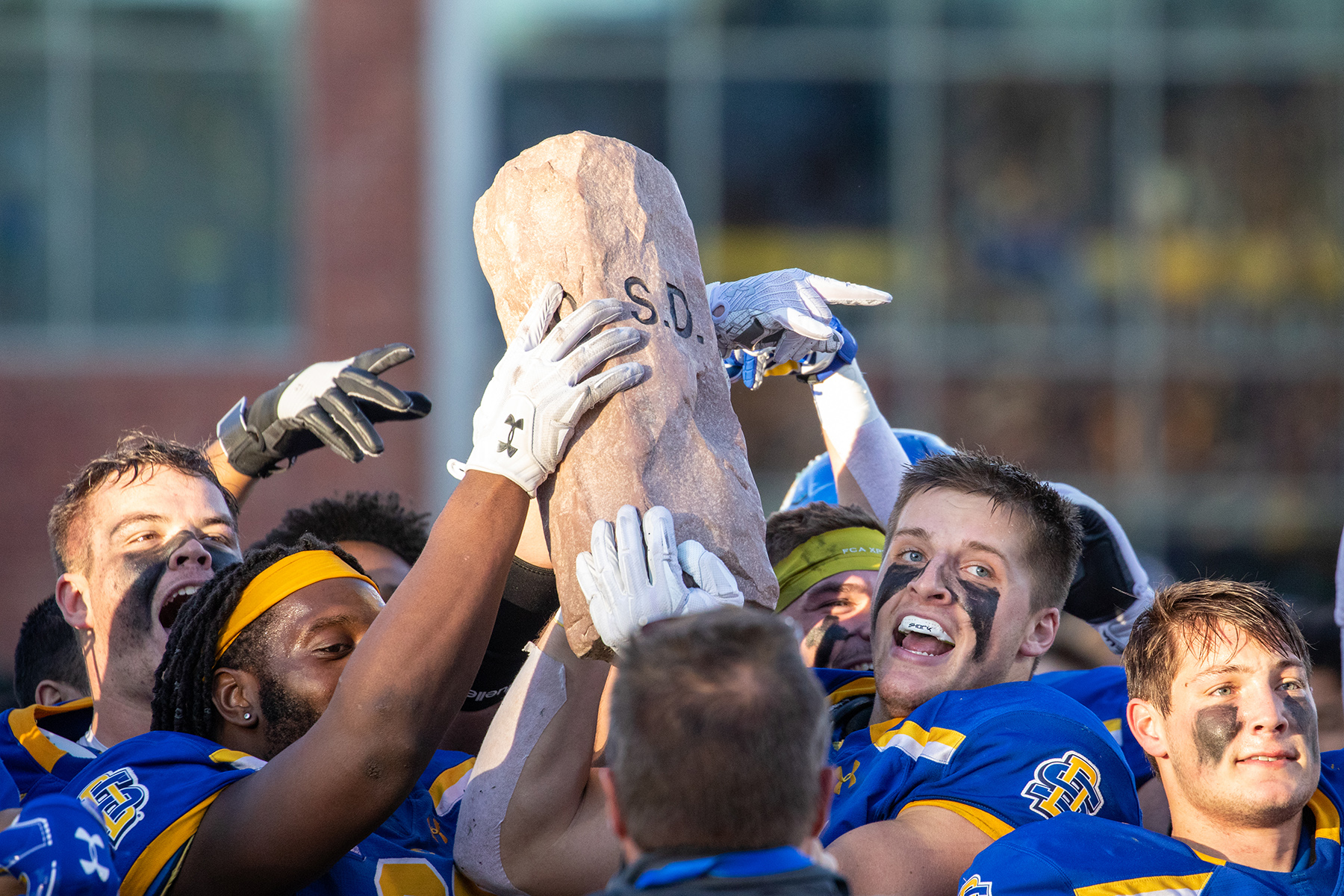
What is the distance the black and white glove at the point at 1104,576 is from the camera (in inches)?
158

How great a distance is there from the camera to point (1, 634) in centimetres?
1104

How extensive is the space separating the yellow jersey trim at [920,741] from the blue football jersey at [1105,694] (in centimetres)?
68

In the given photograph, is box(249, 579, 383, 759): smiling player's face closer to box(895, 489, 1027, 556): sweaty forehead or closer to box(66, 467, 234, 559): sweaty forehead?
box(66, 467, 234, 559): sweaty forehead

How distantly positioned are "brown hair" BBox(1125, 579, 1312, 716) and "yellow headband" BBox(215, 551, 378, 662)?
172 centimetres

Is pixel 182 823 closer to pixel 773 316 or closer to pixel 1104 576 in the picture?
pixel 773 316

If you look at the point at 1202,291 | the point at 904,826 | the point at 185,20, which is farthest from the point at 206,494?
the point at 1202,291

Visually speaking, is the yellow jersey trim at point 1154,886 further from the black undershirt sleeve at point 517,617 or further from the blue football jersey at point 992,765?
the black undershirt sleeve at point 517,617

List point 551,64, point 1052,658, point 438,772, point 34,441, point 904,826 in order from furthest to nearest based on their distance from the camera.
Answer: point 551,64, point 34,441, point 1052,658, point 438,772, point 904,826

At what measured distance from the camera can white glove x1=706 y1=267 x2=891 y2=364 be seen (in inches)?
128

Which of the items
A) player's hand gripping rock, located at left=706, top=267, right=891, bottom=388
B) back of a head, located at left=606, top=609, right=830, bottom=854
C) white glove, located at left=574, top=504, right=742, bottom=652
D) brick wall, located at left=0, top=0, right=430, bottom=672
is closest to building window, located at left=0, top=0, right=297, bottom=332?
brick wall, located at left=0, top=0, right=430, bottom=672

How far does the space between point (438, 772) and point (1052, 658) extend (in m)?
3.30

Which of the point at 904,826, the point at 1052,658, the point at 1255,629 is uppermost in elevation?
the point at 1255,629

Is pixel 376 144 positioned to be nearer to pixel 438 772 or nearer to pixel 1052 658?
pixel 1052 658

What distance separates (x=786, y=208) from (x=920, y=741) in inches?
355
